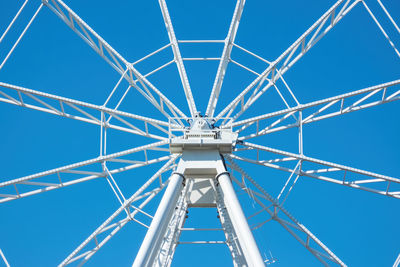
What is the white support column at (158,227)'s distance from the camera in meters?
16.8

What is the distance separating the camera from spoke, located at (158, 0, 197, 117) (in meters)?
24.1

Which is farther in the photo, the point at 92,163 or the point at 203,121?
the point at 203,121

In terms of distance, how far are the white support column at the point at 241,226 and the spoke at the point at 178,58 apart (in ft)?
16.5

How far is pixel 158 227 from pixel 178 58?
9691mm

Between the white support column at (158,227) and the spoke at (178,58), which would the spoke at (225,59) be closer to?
the spoke at (178,58)

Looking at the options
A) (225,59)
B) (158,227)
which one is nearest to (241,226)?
(158,227)

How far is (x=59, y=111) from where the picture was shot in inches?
878

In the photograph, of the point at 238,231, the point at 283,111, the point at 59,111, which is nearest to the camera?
the point at 238,231

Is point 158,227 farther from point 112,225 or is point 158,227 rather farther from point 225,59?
point 225,59

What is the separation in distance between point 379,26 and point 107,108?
11517mm

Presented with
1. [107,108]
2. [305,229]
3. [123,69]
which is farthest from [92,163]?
[305,229]

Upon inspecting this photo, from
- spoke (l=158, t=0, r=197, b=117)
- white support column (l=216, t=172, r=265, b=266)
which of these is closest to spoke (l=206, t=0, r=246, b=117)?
spoke (l=158, t=0, r=197, b=117)

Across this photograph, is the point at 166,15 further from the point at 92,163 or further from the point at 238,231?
the point at 238,231

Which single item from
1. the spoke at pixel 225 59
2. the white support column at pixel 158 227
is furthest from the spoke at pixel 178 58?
the white support column at pixel 158 227
